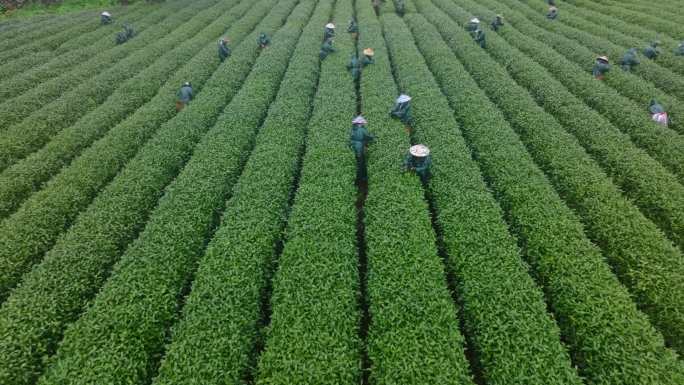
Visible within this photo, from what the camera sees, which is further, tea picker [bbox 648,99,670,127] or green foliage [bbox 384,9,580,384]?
tea picker [bbox 648,99,670,127]

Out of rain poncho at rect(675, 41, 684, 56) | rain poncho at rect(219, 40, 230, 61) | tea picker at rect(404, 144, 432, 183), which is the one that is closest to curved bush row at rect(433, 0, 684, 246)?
tea picker at rect(404, 144, 432, 183)

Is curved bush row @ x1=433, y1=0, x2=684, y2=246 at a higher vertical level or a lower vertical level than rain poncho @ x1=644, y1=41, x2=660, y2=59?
lower

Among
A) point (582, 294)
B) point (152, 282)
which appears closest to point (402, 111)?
point (582, 294)

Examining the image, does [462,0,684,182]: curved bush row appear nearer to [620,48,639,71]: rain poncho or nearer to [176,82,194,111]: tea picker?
Answer: [620,48,639,71]: rain poncho

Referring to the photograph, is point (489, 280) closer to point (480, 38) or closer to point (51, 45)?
point (480, 38)

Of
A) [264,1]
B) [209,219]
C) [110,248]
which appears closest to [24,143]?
[110,248]

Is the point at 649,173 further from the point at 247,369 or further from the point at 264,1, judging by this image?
the point at 264,1
